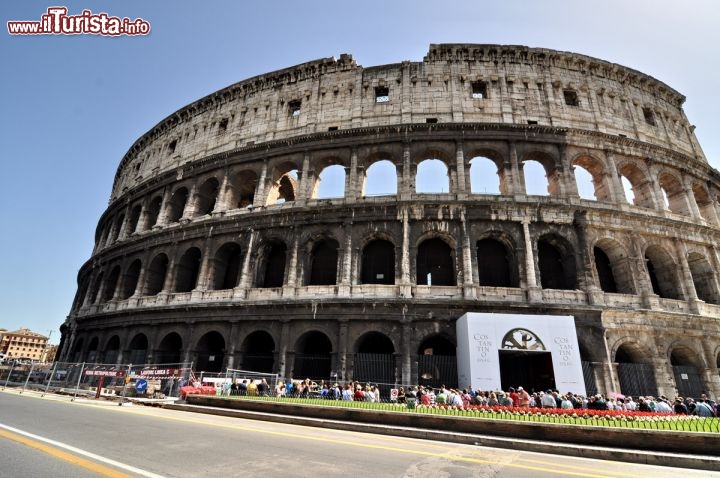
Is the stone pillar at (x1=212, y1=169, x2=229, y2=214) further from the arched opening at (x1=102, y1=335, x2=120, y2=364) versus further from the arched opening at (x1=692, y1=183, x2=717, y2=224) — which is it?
the arched opening at (x1=692, y1=183, x2=717, y2=224)

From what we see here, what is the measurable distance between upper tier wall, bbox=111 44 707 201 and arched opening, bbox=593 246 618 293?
731cm

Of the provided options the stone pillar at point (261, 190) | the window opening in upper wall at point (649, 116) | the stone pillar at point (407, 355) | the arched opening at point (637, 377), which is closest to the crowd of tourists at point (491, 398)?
the stone pillar at point (407, 355)

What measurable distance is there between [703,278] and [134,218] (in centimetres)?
3744

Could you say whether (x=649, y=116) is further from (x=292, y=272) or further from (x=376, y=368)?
(x=292, y=272)

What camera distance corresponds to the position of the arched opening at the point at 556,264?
17.1 m

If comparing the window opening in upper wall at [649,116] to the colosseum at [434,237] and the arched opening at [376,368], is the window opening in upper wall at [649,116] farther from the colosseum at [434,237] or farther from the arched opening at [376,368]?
the arched opening at [376,368]

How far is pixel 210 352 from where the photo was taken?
1930 cm

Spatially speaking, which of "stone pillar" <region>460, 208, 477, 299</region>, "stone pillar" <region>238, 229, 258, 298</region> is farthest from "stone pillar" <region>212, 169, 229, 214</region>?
"stone pillar" <region>460, 208, 477, 299</region>

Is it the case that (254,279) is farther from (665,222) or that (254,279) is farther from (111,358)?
(665,222)

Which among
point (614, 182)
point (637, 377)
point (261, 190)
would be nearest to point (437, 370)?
point (637, 377)

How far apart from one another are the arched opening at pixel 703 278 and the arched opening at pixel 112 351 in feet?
109

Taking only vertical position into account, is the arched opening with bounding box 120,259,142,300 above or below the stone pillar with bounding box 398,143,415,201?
below

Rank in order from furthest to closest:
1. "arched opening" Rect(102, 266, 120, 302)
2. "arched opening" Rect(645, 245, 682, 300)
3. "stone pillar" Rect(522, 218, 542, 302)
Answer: "arched opening" Rect(102, 266, 120, 302)
"arched opening" Rect(645, 245, 682, 300)
"stone pillar" Rect(522, 218, 542, 302)

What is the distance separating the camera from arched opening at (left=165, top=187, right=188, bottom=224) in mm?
23964
